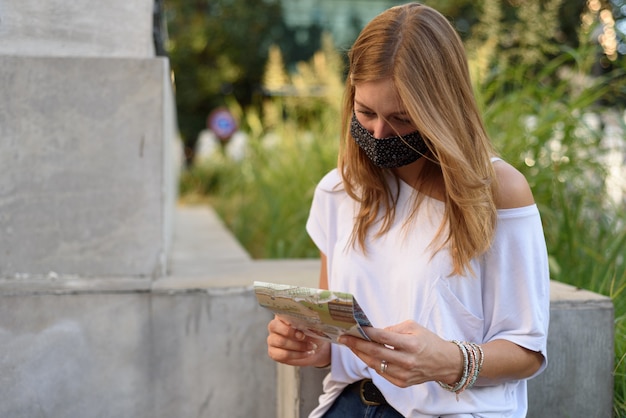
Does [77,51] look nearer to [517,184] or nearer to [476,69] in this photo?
[517,184]

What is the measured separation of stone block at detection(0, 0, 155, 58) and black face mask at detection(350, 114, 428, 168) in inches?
44.8

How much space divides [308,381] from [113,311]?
682mm

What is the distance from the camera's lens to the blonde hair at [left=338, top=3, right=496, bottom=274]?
68.5 inches

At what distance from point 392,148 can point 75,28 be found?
4.38 ft

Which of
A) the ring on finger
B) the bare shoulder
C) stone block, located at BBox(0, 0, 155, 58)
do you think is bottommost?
the ring on finger

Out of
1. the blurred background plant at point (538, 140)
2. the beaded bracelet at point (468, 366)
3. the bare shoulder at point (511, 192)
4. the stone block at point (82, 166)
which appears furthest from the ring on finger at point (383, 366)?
the stone block at point (82, 166)

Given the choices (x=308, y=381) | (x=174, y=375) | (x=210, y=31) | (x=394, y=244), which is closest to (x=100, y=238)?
(x=174, y=375)

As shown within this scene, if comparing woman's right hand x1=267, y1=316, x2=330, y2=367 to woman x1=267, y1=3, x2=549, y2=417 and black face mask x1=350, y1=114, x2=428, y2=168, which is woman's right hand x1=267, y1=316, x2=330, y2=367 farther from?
black face mask x1=350, y1=114, x2=428, y2=168

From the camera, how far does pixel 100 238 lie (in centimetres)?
261

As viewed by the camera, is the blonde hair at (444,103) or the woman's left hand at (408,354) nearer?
the woman's left hand at (408,354)

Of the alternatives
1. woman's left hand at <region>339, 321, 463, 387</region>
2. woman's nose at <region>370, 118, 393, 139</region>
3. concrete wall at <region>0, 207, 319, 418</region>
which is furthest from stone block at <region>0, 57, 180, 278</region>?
woman's left hand at <region>339, 321, 463, 387</region>

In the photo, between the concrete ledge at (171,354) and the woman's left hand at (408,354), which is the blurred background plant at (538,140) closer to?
the concrete ledge at (171,354)

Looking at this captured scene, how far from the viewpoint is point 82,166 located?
258 cm

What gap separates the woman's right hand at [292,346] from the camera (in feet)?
6.26
